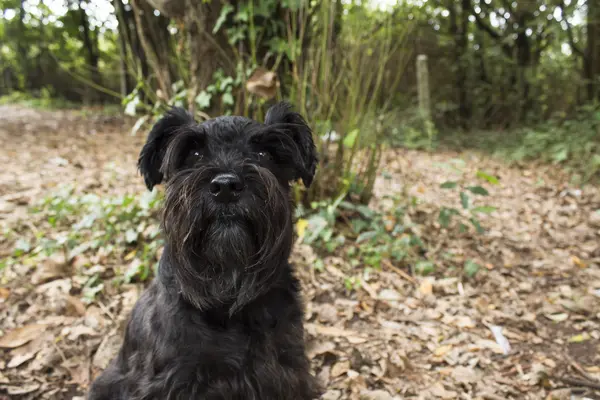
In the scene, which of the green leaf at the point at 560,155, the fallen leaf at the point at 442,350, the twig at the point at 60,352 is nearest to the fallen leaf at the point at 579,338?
the fallen leaf at the point at 442,350

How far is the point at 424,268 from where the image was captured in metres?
4.21

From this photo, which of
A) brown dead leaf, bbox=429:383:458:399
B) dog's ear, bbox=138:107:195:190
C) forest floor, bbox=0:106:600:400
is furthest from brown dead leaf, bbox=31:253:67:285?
brown dead leaf, bbox=429:383:458:399

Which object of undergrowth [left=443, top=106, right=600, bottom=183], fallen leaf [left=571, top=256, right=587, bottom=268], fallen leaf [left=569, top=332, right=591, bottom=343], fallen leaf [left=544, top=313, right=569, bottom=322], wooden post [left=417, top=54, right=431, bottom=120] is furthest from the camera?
wooden post [left=417, top=54, right=431, bottom=120]

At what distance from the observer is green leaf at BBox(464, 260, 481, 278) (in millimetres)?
4184

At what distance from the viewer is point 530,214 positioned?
19.2ft

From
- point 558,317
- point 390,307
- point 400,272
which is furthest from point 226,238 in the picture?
point 558,317

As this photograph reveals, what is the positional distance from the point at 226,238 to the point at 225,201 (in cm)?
16

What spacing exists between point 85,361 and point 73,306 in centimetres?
53

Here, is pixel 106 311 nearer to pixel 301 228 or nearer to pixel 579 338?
pixel 301 228

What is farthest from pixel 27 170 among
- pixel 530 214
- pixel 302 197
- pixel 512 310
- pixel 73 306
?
pixel 530 214

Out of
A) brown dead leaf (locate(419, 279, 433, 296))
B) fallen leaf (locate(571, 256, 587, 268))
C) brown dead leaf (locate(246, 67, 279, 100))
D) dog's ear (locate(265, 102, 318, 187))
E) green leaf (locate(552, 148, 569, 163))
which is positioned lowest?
fallen leaf (locate(571, 256, 587, 268))

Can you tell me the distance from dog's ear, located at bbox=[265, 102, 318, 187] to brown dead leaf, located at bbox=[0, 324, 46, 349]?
213 cm

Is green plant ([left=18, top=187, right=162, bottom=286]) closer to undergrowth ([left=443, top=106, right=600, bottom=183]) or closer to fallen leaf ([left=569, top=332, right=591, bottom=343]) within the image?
fallen leaf ([left=569, top=332, right=591, bottom=343])

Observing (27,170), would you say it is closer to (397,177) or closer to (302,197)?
(302,197)
